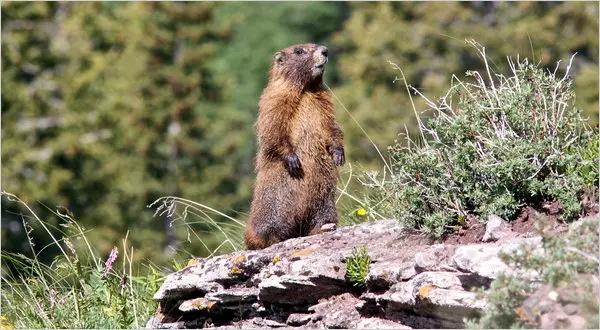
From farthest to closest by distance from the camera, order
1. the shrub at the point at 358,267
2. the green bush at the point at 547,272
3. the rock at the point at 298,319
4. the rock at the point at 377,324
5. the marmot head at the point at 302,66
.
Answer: the marmot head at the point at 302,66
the rock at the point at 298,319
the shrub at the point at 358,267
the rock at the point at 377,324
the green bush at the point at 547,272

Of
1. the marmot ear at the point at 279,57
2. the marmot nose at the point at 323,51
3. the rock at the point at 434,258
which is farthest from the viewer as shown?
the marmot ear at the point at 279,57

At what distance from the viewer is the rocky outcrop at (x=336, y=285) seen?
6.83 m

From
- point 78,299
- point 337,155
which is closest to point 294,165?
point 337,155

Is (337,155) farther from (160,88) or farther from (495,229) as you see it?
(160,88)

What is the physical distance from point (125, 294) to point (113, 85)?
115ft

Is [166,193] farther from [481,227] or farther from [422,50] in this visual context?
[481,227]

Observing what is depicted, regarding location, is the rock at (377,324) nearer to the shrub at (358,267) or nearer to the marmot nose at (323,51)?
the shrub at (358,267)

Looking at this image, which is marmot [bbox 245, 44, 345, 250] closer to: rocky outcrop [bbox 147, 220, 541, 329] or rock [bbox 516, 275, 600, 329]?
rocky outcrop [bbox 147, 220, 541, 329]

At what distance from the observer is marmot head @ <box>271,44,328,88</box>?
10258 mm

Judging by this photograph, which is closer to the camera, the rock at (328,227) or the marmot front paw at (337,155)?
the rock at (328,227)

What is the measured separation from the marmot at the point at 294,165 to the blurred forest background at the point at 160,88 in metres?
25.3

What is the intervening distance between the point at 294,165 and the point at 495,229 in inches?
99.3

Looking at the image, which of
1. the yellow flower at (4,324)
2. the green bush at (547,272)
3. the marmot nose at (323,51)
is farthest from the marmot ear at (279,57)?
the green bush at (547,272)

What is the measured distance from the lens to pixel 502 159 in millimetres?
7559
